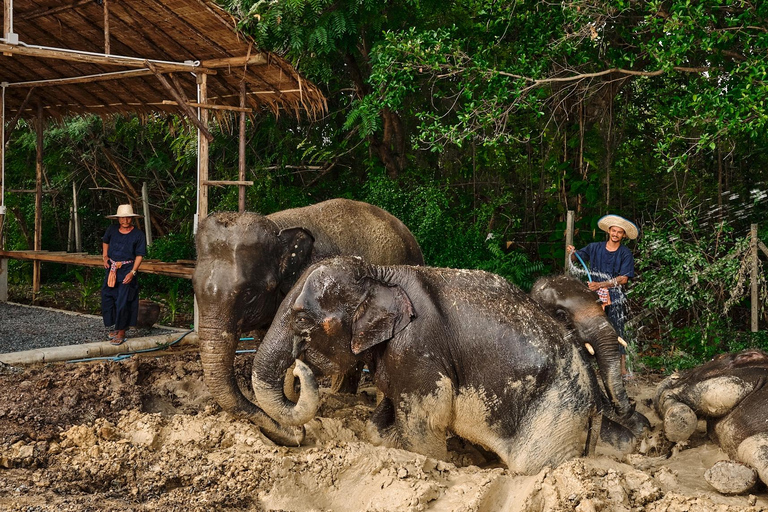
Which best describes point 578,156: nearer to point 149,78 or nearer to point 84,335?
point 149,78

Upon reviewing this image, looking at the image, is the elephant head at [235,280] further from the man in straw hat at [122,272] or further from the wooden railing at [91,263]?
the wooden railing at [91,263]

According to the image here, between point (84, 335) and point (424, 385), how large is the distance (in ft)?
20.5

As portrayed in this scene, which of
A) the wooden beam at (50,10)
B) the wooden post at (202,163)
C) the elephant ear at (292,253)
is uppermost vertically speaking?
the wooden beam at (50,10)

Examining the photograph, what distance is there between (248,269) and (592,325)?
8.26ft

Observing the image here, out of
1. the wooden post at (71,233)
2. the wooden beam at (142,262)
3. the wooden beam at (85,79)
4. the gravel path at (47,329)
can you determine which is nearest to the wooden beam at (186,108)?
the wooden beam at (85,79)

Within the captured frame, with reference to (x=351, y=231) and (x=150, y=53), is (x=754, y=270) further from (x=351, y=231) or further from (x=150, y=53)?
(x=150, y=53)

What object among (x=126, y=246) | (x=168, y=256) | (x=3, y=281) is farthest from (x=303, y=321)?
(x=3, y=281)

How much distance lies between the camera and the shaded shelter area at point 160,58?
8.93 m

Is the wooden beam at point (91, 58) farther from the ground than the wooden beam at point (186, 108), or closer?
farther from the ground

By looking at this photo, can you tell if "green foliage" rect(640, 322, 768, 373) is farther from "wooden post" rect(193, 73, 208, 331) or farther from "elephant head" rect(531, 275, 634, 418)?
"wooden post" rect(193, 73, 208, 331)

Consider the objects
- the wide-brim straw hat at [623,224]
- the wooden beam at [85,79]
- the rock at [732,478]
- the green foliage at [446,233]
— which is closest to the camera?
the rock at [732,478]

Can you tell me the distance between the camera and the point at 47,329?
995 cm

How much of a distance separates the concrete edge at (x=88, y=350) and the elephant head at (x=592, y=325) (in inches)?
192

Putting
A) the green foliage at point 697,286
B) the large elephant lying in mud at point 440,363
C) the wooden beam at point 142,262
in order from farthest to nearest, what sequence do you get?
Result: the wooden beam at point 142,262, the green foliage at point 697,286, the large elephant lying in mud at point 440,363
